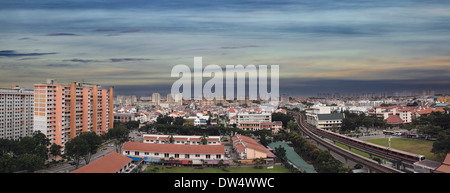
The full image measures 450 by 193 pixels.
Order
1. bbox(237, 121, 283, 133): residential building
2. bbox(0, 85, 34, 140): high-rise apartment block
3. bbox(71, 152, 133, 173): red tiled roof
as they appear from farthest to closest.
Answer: bbox(237, 121, 283, 133): residential building → bbox(0, 85, 34, 140): high-rise apartment block → bbox(71, 152, 133, 173): red tiled roof

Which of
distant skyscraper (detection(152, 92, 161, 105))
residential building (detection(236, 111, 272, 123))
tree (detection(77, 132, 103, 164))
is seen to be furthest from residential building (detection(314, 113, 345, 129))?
distant skyscraper (detection(152, 92, 161, 105))

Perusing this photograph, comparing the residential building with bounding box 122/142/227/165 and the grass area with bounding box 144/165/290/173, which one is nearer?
the grass area with bounding box 144/165/290/173

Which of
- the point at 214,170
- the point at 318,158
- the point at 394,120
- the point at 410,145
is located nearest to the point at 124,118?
the point at 214,170

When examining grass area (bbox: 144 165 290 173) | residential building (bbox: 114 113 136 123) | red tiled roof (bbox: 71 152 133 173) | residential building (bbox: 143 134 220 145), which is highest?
residential building (bbox: 114 113 136 123)

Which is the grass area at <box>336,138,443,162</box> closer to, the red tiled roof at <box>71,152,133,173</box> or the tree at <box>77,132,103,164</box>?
the red tiled roof at <box>71,152,133,173</box>

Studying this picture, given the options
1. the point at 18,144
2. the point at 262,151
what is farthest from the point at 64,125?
the point at 262,151

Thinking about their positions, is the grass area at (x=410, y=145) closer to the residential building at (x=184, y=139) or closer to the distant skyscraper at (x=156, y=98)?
the residential building at (x=184, y=139)

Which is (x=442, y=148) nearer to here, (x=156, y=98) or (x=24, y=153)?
(x=24, y=153)
